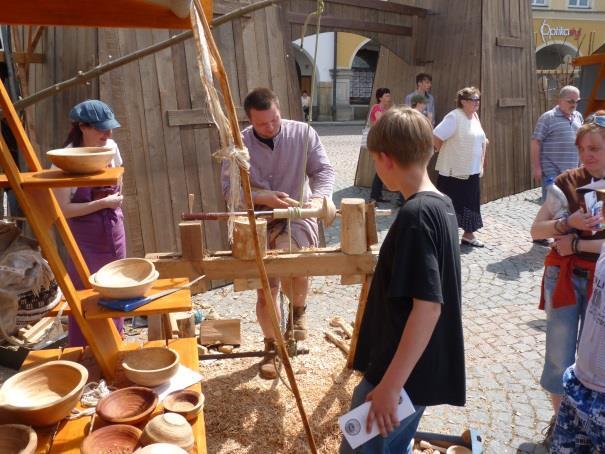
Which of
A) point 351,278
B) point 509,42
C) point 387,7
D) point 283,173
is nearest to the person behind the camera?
point 351,278

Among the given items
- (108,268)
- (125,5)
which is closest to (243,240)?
(108,268)

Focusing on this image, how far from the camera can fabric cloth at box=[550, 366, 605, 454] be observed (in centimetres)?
183

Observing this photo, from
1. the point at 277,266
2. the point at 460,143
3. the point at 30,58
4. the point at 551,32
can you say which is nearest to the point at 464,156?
the point at 460,143

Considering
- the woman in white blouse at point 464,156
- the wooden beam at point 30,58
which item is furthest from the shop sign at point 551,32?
the wooden beam at point 30,58

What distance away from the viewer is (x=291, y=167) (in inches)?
132

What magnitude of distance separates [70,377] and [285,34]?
4.27 m

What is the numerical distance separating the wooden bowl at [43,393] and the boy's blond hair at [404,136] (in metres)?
1.33

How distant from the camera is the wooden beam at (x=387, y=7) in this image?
21.9ft

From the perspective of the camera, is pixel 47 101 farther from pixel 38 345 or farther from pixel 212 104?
pixel 212 104

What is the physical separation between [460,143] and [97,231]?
4230mm

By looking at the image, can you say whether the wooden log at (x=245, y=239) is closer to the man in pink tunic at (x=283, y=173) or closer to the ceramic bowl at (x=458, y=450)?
the man in pink tunic at (x=283, y=173)

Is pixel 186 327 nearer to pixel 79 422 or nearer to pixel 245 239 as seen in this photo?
pixel 245 239

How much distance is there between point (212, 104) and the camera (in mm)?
1576

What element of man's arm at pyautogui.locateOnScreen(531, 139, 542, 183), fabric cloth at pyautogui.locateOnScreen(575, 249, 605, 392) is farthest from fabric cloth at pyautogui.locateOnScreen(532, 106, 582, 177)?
fabric cloth at pyautogui.locateOnScreen(575, 249, 605, 392)
